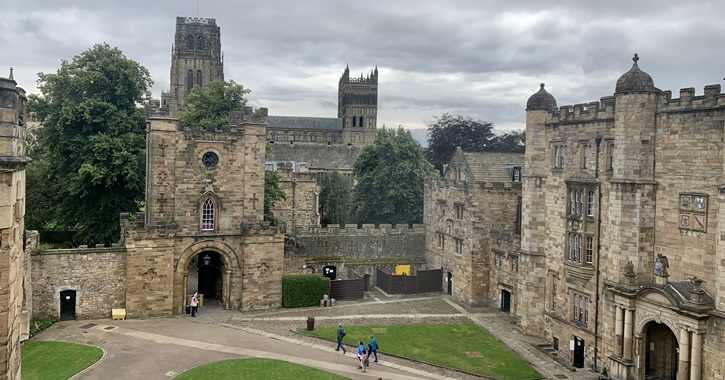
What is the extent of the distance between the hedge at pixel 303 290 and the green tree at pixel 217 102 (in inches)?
497

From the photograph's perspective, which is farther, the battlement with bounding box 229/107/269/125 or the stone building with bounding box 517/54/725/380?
the battlement with bounding box 229/107/269/125

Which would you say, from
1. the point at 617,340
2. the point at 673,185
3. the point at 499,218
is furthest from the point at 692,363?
the point at 499,218

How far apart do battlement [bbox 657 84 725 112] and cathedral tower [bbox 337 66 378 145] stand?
3989 inches

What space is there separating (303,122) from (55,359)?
102 metres

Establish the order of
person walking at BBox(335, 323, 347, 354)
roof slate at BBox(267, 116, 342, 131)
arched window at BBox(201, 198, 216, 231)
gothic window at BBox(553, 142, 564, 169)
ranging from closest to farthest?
person walking at BBox(335, 323, 347, 354) < gothic window at BBox(553, 142, 564, 169) < arched window at BBox(201, 198, 216, 231) < roof slate at BBox(267, 116, 342, 131)

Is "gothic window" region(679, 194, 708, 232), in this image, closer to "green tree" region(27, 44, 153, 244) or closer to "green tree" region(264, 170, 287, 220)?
"green tree" region(264, 170, 287, 220)

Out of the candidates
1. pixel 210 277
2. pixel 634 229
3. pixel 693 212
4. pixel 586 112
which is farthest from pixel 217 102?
pixel 693 212

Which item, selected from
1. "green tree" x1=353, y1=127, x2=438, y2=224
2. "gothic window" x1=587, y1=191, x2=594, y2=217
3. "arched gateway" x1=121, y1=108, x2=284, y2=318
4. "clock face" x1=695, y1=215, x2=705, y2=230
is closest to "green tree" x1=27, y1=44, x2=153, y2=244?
"arched gateway" x1=121, y1=108, x2=284, y2=318

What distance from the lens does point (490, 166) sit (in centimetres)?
3672

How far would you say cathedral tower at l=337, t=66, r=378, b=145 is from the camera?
124m

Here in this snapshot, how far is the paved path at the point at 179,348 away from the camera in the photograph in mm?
23062

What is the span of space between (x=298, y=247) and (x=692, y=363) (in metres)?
24.3

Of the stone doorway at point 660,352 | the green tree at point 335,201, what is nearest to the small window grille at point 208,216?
the stone doorway at point 660,352

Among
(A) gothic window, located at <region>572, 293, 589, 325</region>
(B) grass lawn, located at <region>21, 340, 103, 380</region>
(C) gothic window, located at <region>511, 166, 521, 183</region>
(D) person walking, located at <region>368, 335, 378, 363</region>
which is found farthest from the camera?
(C) gothic window, located at <region>511, 166, 521, 183</region>
